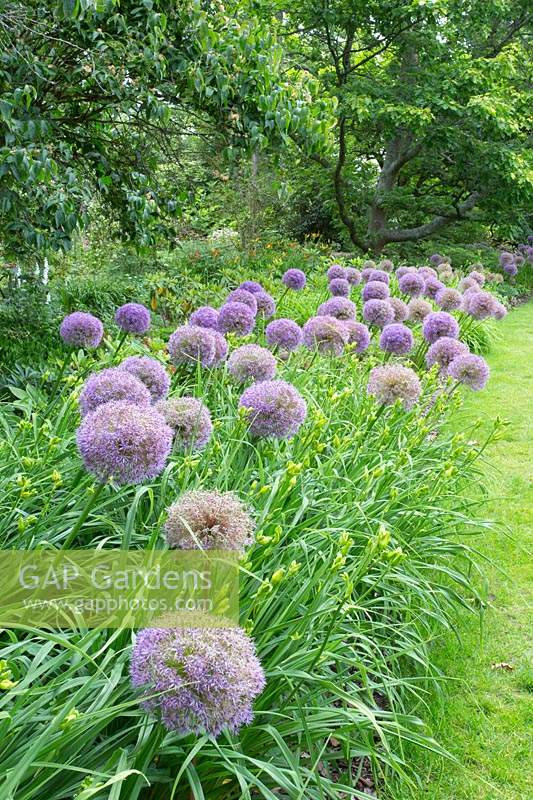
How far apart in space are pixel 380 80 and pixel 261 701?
454 inches

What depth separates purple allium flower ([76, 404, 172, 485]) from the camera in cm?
168

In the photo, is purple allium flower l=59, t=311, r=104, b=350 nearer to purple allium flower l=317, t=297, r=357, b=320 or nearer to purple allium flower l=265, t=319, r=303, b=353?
purple allium flower l=265, t=319, r=303, b=353

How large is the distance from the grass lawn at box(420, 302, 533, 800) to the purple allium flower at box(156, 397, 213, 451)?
4.11 ft

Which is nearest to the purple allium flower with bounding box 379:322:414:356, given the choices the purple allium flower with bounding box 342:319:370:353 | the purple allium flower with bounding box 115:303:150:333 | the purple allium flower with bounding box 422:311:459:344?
the purple allium flower with bounding box 342:319:370:353

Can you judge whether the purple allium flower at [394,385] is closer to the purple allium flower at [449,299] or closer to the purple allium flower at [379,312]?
the purple allium flower at [379,312]

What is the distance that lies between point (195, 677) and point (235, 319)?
2793mm

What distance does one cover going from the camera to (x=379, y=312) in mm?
4945

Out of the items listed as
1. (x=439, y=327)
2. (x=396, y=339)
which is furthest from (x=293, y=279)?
(x=396, y=339)

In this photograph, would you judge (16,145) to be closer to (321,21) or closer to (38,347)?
(38,347)

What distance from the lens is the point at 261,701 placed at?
1.83 metres

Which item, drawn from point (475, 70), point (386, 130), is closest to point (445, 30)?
point (475, 70)

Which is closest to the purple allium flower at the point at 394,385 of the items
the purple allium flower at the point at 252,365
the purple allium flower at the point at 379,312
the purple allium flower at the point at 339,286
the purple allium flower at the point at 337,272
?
the purple allium flower at the point at 252,365

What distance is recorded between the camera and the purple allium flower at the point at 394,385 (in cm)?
318

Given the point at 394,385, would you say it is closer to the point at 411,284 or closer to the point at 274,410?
the point at 274,410
